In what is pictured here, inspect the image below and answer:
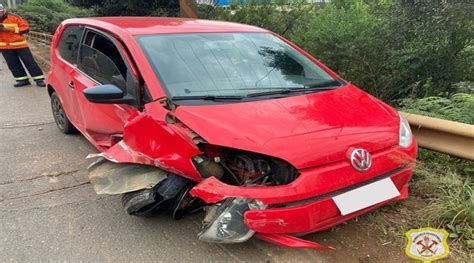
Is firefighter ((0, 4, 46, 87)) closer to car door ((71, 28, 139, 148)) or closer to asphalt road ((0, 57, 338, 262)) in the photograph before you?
asphalt road ((0, 57, 338, 262))

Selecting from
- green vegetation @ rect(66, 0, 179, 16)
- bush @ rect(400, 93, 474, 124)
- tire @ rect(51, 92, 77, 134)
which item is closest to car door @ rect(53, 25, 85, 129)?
tire @ rect(51, 92, 77, 134)

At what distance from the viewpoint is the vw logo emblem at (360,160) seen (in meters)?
2.61

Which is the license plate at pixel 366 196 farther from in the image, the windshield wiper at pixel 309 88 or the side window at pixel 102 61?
the side window at pixel 102 61

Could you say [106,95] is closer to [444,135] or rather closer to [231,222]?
[231,222]

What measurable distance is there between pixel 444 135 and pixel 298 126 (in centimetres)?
152

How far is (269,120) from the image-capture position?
2.79 metres

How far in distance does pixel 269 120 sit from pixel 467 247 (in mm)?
1574

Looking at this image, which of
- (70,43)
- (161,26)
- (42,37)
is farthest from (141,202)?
(42,37)

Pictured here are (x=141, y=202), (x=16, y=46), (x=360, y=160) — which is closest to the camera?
(x=360, y=160)

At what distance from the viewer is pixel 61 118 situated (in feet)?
18.0

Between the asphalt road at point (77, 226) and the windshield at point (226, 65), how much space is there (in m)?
1.08

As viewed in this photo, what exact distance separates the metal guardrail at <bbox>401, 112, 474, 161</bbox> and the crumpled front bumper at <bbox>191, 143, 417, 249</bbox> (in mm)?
1109

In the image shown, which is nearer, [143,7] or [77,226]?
[77,226]

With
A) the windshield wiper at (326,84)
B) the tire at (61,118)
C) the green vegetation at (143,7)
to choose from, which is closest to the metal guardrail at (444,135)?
the windshield wiper at (326,84)
